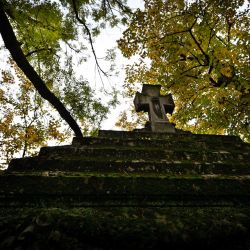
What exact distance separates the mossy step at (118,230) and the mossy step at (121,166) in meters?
1.04

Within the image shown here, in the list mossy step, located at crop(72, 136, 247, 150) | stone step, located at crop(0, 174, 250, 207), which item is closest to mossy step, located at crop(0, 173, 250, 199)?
stone step, located at crop(0, 174, 250, 207)

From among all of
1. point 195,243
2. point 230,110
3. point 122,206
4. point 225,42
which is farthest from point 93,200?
point 225,42

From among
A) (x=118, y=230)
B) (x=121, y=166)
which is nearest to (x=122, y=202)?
(x=118, y=230)

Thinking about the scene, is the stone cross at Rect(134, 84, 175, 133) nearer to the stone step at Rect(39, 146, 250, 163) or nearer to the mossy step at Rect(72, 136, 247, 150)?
the mossy step at Rect(72, 136, 247, 150)

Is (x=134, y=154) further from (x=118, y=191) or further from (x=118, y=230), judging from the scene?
(x=118, y=230)

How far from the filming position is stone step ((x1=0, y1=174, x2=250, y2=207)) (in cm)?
254

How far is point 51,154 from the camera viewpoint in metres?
3.77

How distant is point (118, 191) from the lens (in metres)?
2.69

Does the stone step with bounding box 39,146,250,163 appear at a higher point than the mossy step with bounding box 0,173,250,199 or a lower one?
higher

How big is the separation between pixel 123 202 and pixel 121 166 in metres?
0.89

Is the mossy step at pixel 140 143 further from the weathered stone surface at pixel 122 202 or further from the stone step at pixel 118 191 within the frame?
the stone step at pixel 118 191

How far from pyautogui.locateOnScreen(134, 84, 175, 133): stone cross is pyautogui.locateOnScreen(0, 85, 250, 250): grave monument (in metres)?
2.23

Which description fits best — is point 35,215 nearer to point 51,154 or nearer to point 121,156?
point 51,154

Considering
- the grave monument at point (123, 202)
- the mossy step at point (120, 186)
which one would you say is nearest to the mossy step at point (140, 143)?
the grave monument at point (123, 202)
